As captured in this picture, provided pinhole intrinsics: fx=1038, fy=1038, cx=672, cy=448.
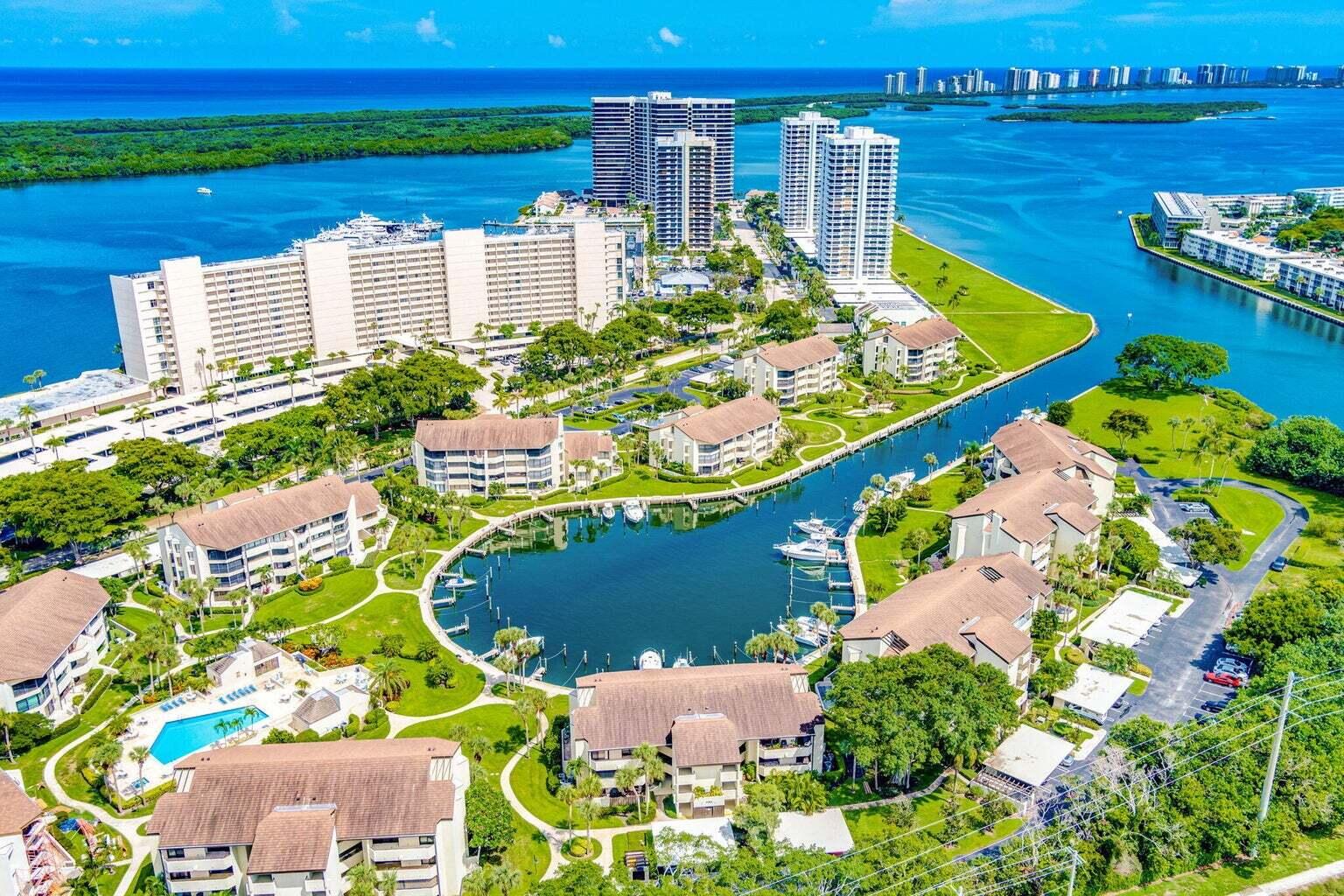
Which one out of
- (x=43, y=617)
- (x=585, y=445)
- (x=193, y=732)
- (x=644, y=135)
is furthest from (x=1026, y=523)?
(x=644, y=135)

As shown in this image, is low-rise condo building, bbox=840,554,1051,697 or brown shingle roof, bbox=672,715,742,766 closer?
brown shingle roof, bbox=672,715,742,766

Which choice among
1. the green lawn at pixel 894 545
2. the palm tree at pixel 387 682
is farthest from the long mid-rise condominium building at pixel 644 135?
the palm tree at pixel 387 682

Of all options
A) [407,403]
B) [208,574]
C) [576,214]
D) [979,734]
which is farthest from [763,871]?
[576,214]

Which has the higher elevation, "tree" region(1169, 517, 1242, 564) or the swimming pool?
"tree" region(1169, 517, 1242, 564)

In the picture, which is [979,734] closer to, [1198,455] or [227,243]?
[1198,455]

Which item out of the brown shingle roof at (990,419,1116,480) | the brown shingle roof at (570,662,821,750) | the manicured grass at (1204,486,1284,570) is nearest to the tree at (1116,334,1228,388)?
the brown shingle roof at (990,419,1116,480)

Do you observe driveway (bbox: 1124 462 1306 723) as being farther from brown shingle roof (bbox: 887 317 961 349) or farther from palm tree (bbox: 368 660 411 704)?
palm tree (bbox: 368 660 411 704)

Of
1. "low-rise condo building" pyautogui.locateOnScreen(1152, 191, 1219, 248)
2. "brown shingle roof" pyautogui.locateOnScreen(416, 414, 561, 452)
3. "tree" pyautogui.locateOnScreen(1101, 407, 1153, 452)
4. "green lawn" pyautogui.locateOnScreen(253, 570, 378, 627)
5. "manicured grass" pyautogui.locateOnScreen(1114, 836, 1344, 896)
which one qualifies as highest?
"low-rise condo building" pyautogui.locateOnScreen(1152, 191, 1219, 248)
